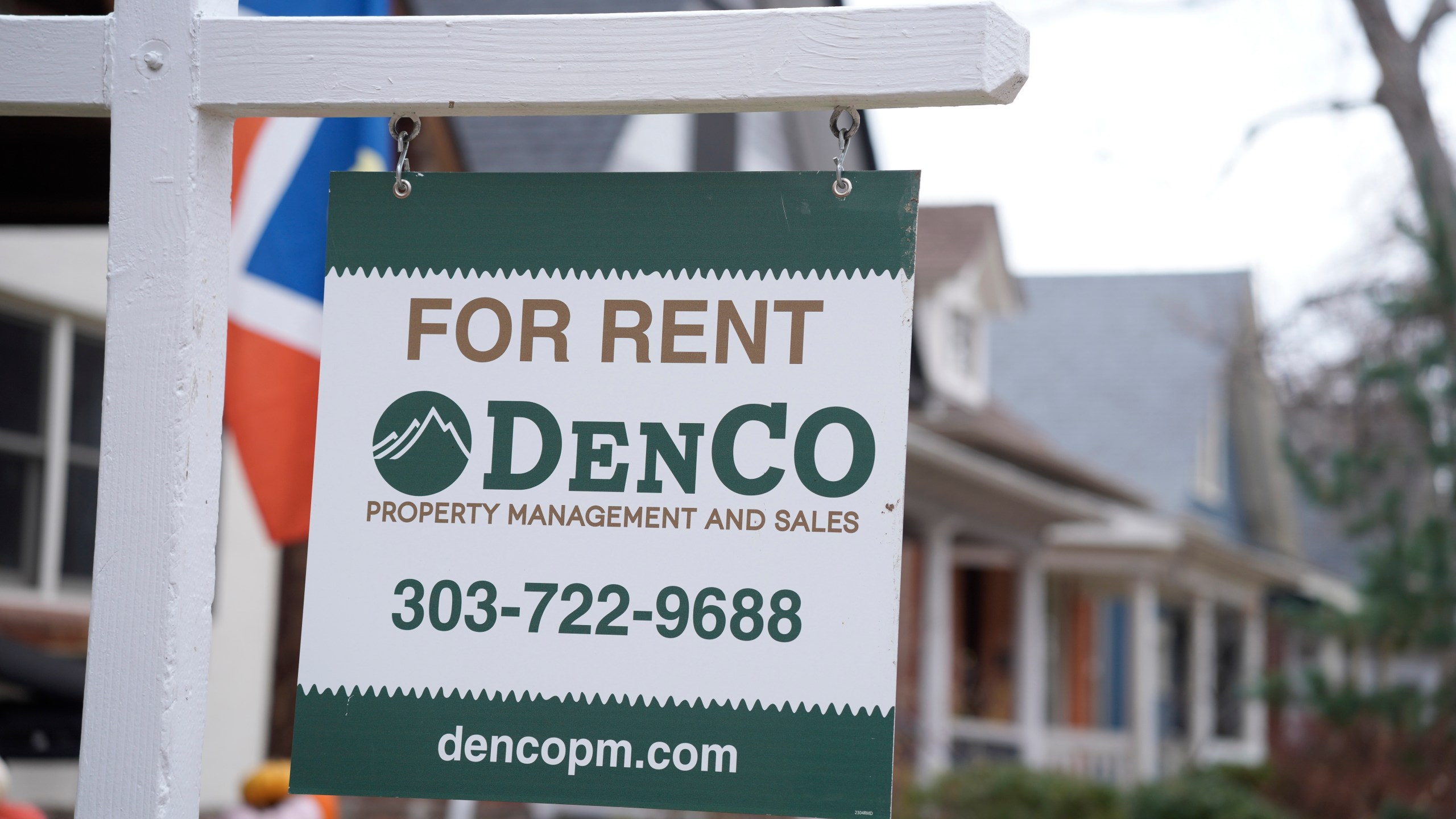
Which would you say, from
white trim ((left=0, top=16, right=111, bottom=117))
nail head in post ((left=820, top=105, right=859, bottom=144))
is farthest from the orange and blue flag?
nail head in post ((left=820, top=105, right=859, bottom=144))

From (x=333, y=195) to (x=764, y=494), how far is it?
2.61ft

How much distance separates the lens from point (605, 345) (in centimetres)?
213

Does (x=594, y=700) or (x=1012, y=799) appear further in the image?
(x=1012, y=799)

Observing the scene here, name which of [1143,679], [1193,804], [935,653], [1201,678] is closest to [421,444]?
[1193,804]

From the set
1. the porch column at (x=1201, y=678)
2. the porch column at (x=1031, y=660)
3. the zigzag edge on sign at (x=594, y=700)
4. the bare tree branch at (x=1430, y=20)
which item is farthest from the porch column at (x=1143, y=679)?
the zigzag edge on sign at (x=594, y=700)

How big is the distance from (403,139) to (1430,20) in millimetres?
9441

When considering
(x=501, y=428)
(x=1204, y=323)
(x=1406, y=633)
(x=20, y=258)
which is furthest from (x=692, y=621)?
(x=1204, y=323)

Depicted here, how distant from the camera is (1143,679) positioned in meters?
17.0

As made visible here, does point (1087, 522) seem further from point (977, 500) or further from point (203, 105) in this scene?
point (203, 105)

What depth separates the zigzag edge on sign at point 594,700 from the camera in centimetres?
202

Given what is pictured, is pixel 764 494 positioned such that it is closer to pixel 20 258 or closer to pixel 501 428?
pixel 501 428

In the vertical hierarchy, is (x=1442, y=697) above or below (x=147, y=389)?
below

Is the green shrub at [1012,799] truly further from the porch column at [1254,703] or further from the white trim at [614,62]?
the porch column at [1254,703]

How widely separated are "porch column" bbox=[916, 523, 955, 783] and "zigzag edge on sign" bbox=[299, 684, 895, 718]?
1050 centimetres
